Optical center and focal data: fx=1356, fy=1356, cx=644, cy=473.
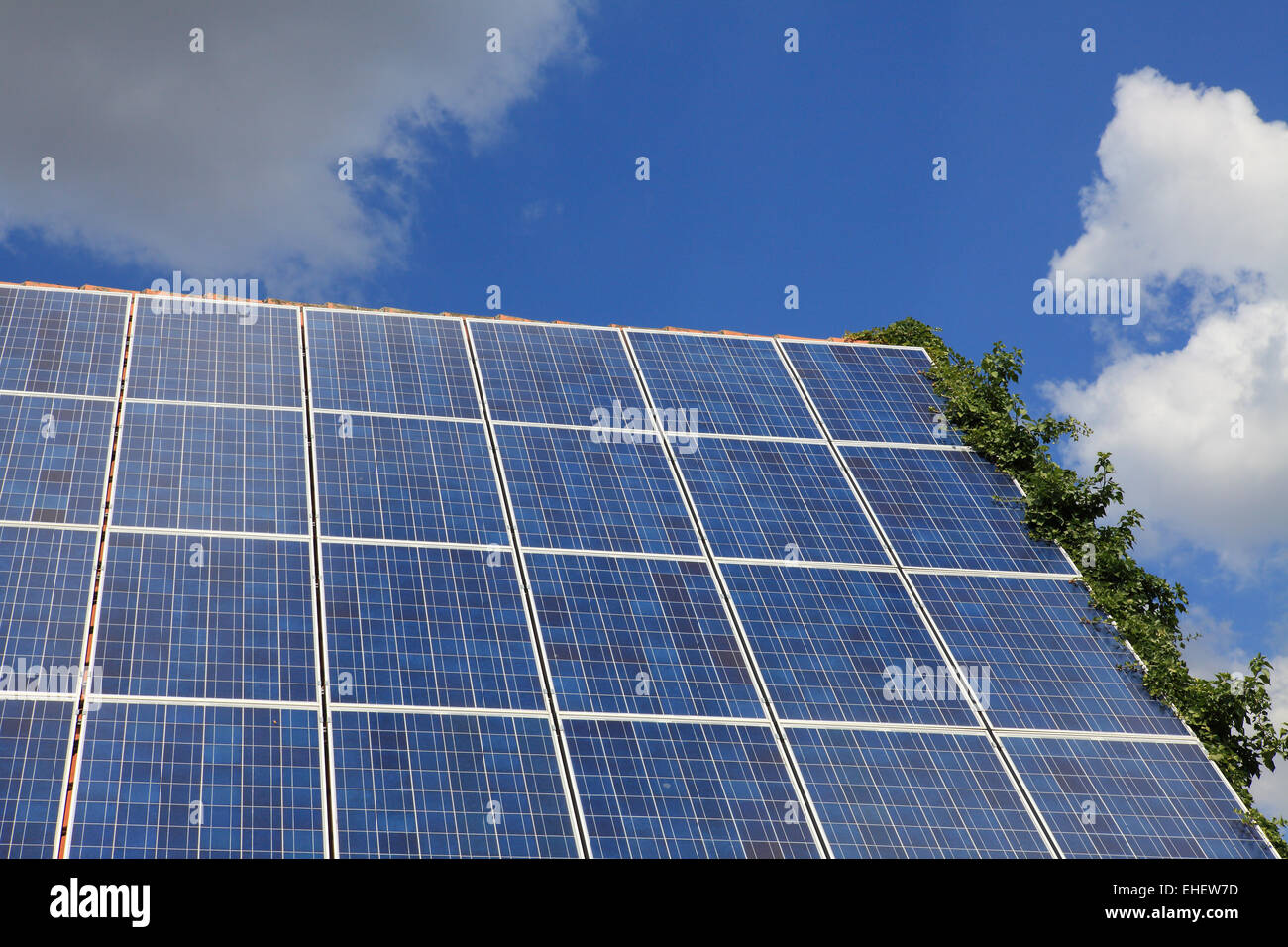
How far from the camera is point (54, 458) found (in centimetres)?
2162

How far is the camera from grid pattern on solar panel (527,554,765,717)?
1942 centimetres

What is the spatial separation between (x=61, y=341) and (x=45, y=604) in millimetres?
7413

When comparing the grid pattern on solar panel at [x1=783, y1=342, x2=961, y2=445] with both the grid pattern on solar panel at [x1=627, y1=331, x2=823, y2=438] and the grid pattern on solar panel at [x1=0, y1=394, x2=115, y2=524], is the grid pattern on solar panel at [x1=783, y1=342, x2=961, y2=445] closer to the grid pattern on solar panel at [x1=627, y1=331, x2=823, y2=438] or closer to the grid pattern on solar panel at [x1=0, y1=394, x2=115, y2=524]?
the grid pattern on solar panel at [x1=627, y1=331, x2=823, y2=438]

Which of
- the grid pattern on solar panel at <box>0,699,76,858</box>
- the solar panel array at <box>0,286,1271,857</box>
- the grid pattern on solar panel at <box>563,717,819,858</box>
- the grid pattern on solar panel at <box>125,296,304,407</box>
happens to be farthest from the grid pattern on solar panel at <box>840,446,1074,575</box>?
the grid pattern on solar panel at <box>0,699,76,858</box>

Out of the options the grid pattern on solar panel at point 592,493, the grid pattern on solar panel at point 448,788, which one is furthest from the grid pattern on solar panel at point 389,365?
the grid pattern on solar panel at point 448,788

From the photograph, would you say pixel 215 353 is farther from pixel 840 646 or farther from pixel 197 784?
pixel 840 646

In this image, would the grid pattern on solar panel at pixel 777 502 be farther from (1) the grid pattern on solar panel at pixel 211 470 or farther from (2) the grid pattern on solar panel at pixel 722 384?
(1) the grid pattern on solar panel at pixel 211 470

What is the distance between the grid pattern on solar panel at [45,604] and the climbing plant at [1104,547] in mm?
16111

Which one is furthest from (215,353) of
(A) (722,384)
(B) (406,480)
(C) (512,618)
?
(A) (722,384)

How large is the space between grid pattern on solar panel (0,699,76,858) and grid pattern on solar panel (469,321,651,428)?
10.1 m
